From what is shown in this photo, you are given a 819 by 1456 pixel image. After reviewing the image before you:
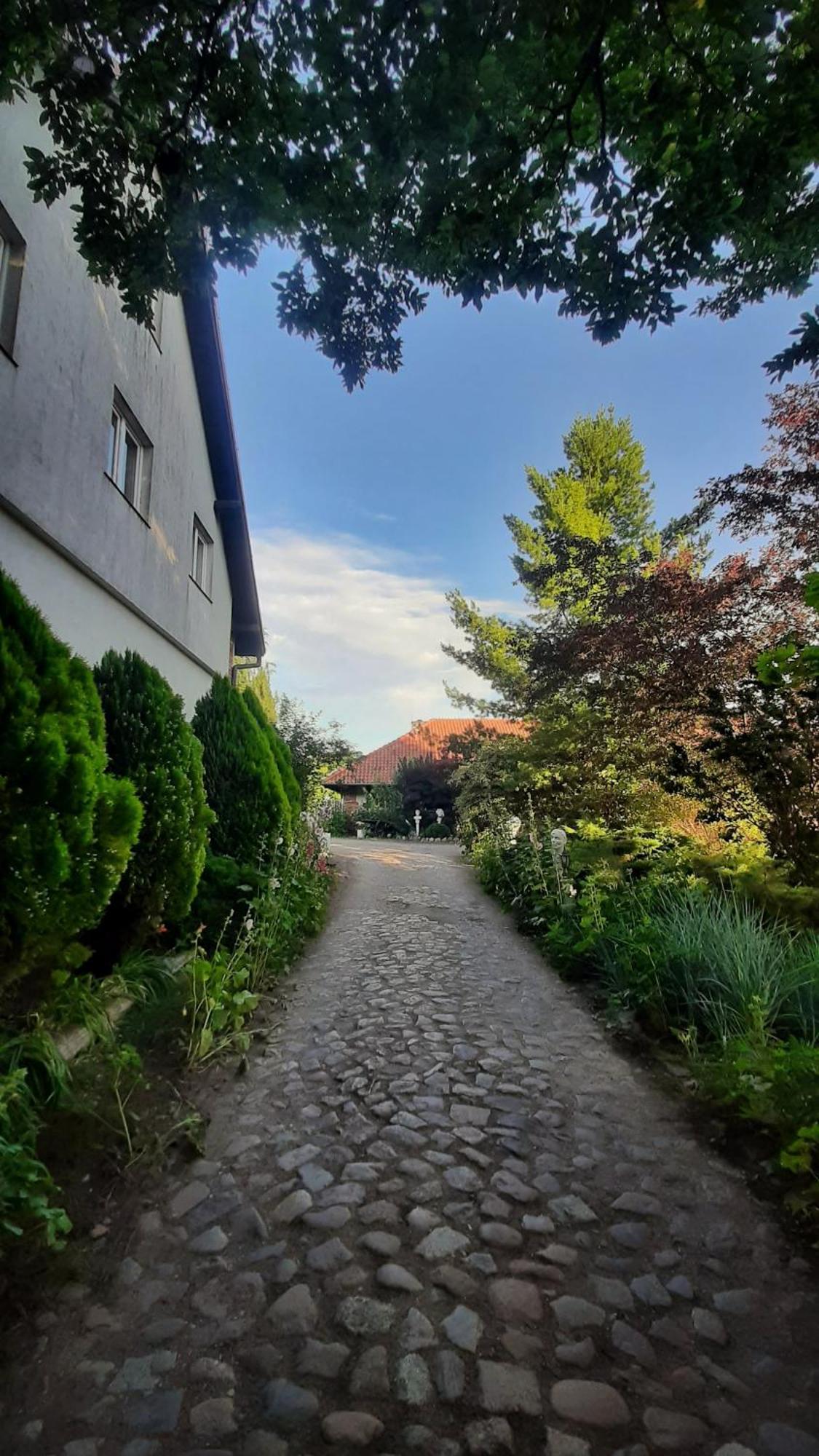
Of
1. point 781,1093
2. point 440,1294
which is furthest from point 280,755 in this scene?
point 440,1294

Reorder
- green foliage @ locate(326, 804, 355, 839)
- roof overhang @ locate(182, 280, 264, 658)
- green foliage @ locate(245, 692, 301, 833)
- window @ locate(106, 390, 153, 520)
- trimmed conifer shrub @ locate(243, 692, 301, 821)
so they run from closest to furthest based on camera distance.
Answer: window @ locate(106, 390, 153, 520), green foliage @ locate(245, 692, 301, 833), trimmed conifer shrub @ locate(243, 692, 301, 821), roof overhang @ locate(182, 280, 264, 658), green foliage @ locate(326, 804, 355, 839)

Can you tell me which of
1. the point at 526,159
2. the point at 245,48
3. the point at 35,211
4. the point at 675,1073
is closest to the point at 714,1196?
the point at 675,1073

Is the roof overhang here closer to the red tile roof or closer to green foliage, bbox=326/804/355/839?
green foliage, bbox=326/804/355/839

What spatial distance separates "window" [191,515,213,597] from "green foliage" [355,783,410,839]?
17497mm

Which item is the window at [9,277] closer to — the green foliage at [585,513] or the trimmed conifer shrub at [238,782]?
the trimmed conifer shrub at [238,782]

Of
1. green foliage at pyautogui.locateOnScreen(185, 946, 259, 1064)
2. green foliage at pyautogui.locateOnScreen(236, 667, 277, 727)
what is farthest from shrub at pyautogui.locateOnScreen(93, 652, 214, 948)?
green foliage at pyautogui.locateOnScreen(236, 667, 277, 727)

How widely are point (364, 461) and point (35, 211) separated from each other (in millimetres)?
6677

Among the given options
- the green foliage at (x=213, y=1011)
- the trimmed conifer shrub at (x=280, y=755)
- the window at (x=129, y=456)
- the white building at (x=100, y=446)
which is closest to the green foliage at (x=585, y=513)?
the white building at (x=100, y=446)

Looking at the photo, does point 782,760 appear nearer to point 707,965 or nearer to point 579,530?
point 707,965

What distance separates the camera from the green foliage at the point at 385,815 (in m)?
26.6

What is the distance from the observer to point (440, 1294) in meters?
1.91

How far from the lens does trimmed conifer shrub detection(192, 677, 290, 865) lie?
21.7 ft

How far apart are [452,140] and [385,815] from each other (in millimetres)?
24874

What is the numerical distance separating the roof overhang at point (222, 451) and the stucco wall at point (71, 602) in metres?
4.28
